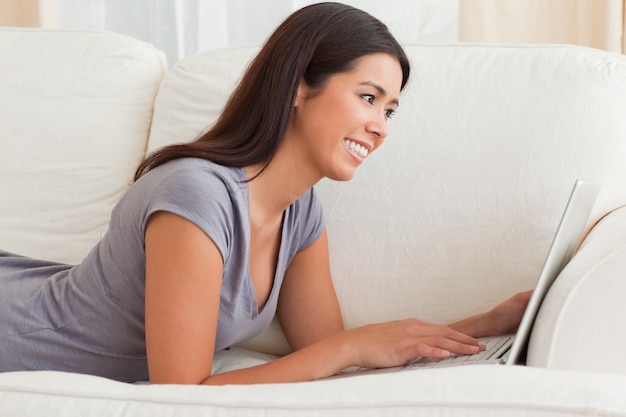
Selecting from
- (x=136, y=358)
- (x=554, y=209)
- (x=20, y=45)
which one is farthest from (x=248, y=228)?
(x=20, y=45)

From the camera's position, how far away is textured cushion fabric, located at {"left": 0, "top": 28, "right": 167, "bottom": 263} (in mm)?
1799

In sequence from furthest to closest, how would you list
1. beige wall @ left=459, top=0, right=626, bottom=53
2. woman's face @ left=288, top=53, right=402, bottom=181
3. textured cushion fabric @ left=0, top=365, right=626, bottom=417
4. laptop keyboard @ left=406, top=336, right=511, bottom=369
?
beige wall @ left=459, top=0, right=626, bottom=53, woman's face @ left=288, top=53, right=402, bottom=181, laptop keyboard @ left=406, top=336, right=511, bottom=369, textured cushion fabric @ left=0, top=365, right=626, bottom=417

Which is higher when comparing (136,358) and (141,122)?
(141,122)

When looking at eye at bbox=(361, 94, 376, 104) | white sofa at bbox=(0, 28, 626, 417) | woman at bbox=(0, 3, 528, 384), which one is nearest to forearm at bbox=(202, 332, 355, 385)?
woman at bbox=(0, 3, 528, 384)

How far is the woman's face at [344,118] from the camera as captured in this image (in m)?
1.40

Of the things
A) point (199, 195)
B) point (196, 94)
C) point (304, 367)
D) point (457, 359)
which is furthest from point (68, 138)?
point (457, 359)

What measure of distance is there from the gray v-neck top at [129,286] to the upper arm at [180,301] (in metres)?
0.03

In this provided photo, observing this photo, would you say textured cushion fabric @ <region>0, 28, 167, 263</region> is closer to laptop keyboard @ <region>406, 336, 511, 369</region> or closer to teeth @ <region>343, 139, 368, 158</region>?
teeth @ <region>343, 139, 368, 158</region>

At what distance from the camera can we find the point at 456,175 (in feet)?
5.00

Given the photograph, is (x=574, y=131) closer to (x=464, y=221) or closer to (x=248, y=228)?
(x=464, y=221)

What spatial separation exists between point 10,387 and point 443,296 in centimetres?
82

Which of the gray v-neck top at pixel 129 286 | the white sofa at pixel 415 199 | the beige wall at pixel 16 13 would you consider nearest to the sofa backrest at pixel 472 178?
the white sofa at pixel 415 199

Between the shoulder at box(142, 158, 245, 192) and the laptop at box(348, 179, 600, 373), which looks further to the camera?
the shoulder at box(142, 158, 245, 192)

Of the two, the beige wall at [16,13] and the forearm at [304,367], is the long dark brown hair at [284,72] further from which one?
the beige wall at [16,13]
